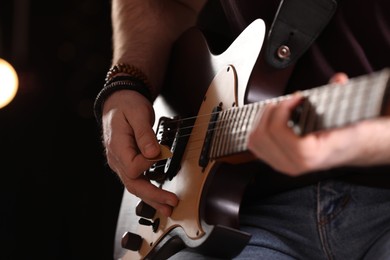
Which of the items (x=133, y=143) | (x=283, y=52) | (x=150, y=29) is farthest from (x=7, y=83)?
(x=283, y=52)

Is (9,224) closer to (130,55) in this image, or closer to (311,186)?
(130,55)

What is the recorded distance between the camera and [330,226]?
3.37 feet

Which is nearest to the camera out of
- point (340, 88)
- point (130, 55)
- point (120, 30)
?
point (340, 88)

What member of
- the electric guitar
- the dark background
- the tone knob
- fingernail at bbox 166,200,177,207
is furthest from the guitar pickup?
the dark background

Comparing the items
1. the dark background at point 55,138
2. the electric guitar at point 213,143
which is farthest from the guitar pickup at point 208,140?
the dark background at point 55,138

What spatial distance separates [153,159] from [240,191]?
0.20m

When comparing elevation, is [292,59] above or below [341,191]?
above

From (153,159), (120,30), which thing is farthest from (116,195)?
(153,159)

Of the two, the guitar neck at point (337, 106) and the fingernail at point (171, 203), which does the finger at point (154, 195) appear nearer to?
the fingernail at point (171, 203)

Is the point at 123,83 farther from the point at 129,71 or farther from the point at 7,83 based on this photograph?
the point at 7,83

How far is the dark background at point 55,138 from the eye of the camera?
2.05 meters

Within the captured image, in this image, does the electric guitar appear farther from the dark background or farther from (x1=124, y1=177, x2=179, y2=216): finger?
the dark background

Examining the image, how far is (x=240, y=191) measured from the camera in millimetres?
1042

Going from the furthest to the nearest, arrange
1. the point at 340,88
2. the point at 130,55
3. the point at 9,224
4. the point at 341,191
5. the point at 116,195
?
the point at 116,195, the point at 9,224, the point at 130,55, the point at 341,191, the point at 340,88
